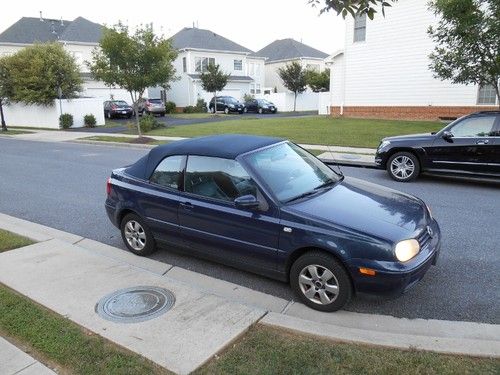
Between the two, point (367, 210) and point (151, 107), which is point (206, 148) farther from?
point (151, 107)

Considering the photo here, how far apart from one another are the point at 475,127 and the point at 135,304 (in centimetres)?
792

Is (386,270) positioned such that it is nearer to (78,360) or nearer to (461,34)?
(78,360)

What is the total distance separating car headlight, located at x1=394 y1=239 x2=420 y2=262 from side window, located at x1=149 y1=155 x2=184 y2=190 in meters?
2.49

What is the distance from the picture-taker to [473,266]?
4820mm

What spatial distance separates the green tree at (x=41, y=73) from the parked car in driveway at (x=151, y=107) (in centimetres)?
812

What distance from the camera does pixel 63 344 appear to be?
3.35m

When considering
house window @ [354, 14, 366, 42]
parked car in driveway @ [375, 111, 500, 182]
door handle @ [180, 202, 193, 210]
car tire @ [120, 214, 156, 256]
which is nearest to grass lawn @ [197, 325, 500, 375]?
door handle @ [180, 202, 193, 210]

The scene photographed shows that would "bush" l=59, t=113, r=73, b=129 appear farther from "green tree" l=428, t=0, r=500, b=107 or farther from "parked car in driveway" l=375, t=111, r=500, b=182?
"parked car in driveway" l=375, t=111, r=500, b=182

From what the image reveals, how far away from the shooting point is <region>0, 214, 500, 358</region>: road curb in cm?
325

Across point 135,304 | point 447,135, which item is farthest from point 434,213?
point 135,304

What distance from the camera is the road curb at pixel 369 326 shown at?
3.25m

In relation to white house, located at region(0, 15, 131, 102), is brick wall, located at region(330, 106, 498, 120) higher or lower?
lower

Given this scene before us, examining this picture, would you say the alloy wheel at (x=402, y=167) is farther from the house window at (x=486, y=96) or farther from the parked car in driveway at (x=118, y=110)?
the parked car in driveway at (x=118, y=110)

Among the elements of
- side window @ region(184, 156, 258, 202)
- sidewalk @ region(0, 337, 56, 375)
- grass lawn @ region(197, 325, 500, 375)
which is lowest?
sidewalk @ region(0, 337, 56, 375)
